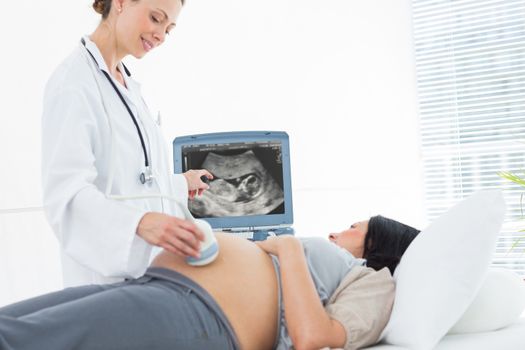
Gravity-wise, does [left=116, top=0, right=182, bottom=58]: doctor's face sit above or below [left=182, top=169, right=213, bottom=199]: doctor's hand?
above

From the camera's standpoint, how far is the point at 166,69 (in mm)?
3049

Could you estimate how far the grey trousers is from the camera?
98cm

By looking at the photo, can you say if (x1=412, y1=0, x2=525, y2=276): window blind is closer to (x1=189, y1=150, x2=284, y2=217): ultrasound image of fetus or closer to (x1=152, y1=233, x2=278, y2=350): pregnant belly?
(x1=189, y1=150, x2=284, y2=217): ultrasound image of fetus

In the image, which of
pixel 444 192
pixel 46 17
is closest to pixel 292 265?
pixel 46 17

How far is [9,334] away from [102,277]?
48cm

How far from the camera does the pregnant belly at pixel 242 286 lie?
122 cm

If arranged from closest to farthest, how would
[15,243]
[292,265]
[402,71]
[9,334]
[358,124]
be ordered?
1. [9,334]
2. [292,265]
3. [15,243]
4. [358,124]
5. [402,71]

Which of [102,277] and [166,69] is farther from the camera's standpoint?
[166,69]

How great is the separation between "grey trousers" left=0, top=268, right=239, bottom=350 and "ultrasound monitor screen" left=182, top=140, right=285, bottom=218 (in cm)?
129

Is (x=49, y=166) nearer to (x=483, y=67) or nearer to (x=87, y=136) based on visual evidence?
(x=87, y=136)

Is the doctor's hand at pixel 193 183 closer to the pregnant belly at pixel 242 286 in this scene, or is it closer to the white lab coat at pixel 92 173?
the white lab coat at pixel 92 173

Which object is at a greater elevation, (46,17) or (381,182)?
(46,17)

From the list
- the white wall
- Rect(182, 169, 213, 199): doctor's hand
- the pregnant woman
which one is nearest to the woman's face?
the pregnant woman

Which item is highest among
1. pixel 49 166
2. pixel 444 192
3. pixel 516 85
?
pixel 516 85
